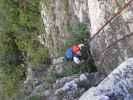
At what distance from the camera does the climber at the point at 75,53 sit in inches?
216

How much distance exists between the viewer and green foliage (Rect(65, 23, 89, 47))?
564 cm

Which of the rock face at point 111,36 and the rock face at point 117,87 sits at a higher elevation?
the rock face at point 111,36

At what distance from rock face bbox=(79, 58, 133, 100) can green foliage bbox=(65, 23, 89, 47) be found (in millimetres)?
2320

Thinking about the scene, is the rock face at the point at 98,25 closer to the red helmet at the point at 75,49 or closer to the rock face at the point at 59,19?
the rock face at the point at 59,19

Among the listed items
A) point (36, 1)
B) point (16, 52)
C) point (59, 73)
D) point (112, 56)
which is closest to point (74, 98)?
point (112, 56)

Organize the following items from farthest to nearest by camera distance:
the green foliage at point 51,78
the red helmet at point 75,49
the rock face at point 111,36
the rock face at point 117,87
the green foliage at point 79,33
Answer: the green foliage at point 51,78, the green foliage at point 79,33, the red helmet at point 75,49, the rock face at point 111,36, the rock face at point 117,87

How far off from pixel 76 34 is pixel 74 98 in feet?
4.66

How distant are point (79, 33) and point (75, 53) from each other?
1.20 ft

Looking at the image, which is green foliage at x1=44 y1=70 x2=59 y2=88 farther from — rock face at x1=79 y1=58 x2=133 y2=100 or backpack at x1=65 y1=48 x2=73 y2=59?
rock face at x1=79 y1=58 x2=133 y2=100

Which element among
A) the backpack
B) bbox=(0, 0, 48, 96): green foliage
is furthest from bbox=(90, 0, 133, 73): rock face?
bbox=(0, 0, 48, 96): green foliage

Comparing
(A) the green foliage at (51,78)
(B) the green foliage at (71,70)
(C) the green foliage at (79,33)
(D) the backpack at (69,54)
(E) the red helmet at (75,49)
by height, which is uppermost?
(C) the green foliage at (79,33)

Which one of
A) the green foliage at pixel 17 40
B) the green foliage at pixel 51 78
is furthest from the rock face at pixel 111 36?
the green foliage at pixel 17 40

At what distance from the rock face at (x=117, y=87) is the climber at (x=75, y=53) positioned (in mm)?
2141

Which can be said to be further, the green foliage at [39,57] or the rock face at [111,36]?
the green foliage at [39,57]
